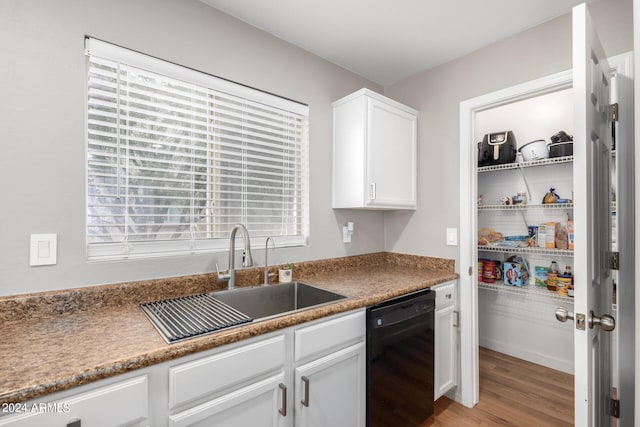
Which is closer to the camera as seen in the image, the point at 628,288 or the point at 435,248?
the point at 628,288

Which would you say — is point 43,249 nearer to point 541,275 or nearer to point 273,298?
point 273,298

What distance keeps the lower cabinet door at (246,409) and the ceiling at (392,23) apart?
186 centimetres

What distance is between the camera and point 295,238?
2.11 metres

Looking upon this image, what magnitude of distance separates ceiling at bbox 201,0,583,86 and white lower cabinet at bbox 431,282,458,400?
162 cm

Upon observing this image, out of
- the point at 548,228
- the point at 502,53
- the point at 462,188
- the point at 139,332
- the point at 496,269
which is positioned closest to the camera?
the point at 139,332

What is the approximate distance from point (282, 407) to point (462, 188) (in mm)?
1782

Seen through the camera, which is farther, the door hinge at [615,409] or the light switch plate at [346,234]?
the light switch plate at [346,234]

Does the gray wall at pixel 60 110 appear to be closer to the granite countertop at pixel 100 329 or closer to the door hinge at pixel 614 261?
the granite countertop at pixel 100 329

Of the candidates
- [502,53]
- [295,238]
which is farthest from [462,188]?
[295,238]

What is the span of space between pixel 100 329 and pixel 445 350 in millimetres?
1953

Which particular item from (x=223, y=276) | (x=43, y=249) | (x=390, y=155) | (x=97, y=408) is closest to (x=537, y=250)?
(x=390, y=155)

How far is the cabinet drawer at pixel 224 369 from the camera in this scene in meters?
0.97

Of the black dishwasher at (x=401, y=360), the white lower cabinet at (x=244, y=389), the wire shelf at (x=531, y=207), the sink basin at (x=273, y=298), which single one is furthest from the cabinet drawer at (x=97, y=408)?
the wire shelf at (x=531, y=207)

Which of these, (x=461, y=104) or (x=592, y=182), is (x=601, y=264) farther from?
(x=461, y=104)
